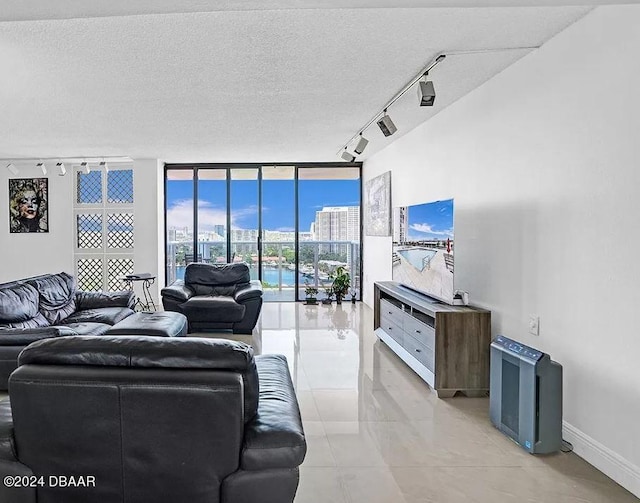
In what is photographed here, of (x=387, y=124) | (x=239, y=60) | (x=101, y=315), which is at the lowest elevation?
(x=101, y=315)

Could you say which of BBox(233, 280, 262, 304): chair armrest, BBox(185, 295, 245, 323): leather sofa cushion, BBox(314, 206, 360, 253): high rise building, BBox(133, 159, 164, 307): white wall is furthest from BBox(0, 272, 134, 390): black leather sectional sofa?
BBox(314, 206, 360, 253): high rise building

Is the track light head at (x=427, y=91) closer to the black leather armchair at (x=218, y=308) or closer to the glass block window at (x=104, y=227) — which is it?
the black leather armchair at (x=218, y=308)

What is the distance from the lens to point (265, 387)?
2.46 m

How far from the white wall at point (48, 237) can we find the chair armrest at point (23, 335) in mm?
5259

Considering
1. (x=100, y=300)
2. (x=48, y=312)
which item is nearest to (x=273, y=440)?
(x=48, y=312)

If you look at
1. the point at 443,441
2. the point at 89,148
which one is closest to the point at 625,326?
the point at 443,441

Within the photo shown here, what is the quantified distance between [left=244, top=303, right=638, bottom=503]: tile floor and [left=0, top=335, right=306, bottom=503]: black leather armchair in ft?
1.97

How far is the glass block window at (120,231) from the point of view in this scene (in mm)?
8859

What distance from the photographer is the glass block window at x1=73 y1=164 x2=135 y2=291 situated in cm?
887

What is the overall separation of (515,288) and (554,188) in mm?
800

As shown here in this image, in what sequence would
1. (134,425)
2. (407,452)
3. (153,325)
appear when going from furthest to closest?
1. (153,325)
2. (407,452)
3. (134,425)

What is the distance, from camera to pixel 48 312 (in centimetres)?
505

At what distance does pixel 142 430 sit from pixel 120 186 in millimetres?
7819

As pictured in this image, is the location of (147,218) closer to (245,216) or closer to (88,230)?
(88,230)
